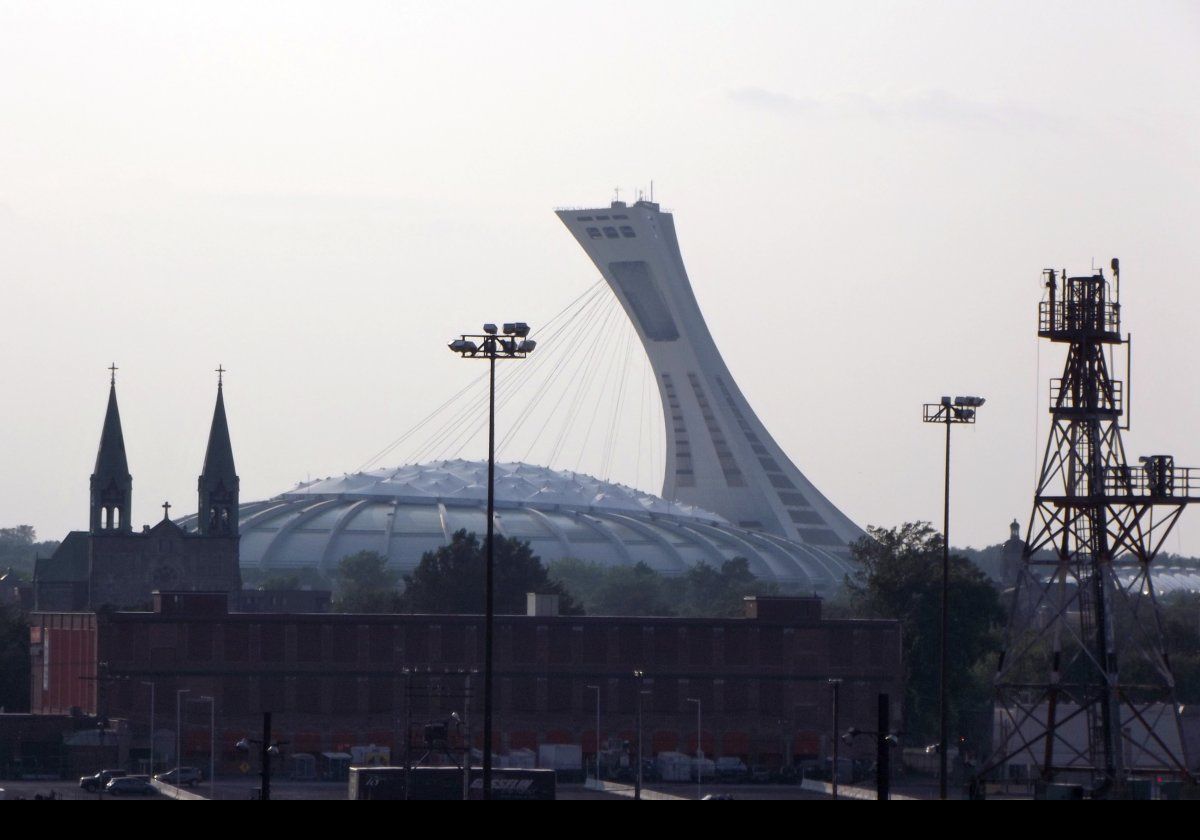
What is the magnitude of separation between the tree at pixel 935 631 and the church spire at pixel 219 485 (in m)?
47.3

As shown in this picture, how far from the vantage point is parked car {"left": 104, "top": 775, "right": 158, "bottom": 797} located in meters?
66.6

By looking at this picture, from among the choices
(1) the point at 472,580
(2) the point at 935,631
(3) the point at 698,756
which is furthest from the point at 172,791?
(1) the point at 472,580

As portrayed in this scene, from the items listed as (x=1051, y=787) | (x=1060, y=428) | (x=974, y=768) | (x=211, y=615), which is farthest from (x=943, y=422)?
(x=211, y=615)

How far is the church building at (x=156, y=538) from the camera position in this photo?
131 meters

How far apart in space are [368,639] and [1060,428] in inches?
1679

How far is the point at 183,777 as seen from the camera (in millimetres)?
74875

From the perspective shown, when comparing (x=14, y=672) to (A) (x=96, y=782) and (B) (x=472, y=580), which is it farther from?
(A) (x=96, y=782)

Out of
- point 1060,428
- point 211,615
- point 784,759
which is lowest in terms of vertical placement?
point 784,759

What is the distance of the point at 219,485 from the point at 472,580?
25556mm

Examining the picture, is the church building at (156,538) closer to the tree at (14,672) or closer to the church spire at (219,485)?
the church spire at (219,485)
